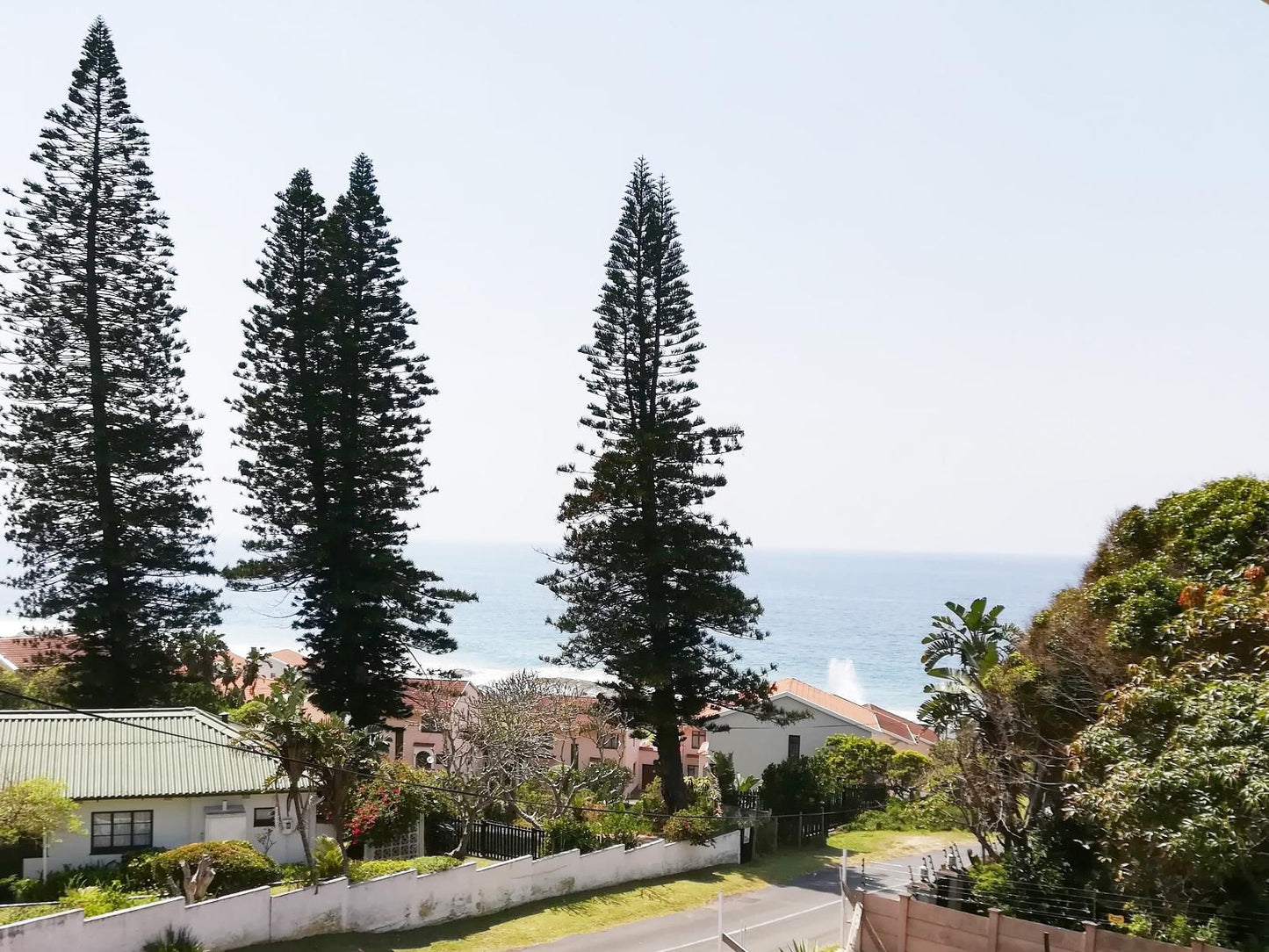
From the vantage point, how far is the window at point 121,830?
19922mm

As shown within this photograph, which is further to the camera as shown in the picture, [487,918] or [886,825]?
[886,825]

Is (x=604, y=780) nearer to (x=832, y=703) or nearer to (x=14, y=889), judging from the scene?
(x=14, y=889)

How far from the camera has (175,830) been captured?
67.2 feet

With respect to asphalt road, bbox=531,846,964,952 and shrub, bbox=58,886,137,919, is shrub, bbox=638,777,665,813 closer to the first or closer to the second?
asphalt road, bbox=531,846,964,952

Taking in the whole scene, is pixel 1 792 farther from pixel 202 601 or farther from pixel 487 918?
pixel 202 601

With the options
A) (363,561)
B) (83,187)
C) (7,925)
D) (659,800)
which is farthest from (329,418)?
(7,925)

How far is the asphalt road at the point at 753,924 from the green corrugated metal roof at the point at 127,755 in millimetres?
7363

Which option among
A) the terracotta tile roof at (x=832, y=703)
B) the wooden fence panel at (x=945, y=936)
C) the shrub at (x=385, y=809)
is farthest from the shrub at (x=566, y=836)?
the terracotta tile roof at (x=832, y=703)

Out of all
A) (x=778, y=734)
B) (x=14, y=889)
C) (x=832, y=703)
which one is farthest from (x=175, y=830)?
(x=832, y=703)

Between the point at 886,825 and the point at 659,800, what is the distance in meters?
6.85

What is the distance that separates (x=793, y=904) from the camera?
22.1 meters

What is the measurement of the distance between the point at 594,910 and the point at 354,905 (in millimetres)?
4754

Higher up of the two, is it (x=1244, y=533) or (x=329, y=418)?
(x=329, y=418)

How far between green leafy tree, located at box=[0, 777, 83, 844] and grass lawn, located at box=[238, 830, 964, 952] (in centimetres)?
431
